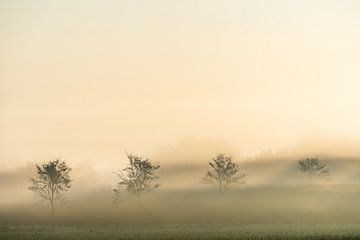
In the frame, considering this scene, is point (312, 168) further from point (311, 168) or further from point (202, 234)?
point (202, 234)

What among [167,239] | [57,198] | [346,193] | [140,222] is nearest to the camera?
[167,239]

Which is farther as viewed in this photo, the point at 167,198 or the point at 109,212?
the point at 167,198

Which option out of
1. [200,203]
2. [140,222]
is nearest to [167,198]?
[200,203]

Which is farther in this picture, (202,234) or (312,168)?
(312,168)

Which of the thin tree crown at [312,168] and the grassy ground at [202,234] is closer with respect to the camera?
the grassy ground at [202,234]

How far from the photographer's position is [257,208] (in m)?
150

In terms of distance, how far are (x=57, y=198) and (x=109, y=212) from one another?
19.3m

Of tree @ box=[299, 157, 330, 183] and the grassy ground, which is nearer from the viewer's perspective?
the grassy ground

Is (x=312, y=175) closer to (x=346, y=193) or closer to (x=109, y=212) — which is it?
(x=346, y=193)

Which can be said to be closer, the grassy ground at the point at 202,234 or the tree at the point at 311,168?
the grassy ground at the point at 202,234

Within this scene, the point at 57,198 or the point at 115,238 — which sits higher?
the point at 57,198

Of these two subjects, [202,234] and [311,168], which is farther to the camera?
[311,168]

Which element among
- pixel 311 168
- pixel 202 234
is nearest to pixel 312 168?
pixel 311 168

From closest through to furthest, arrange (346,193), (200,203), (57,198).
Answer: (57,198), (200,203), (346,193)
